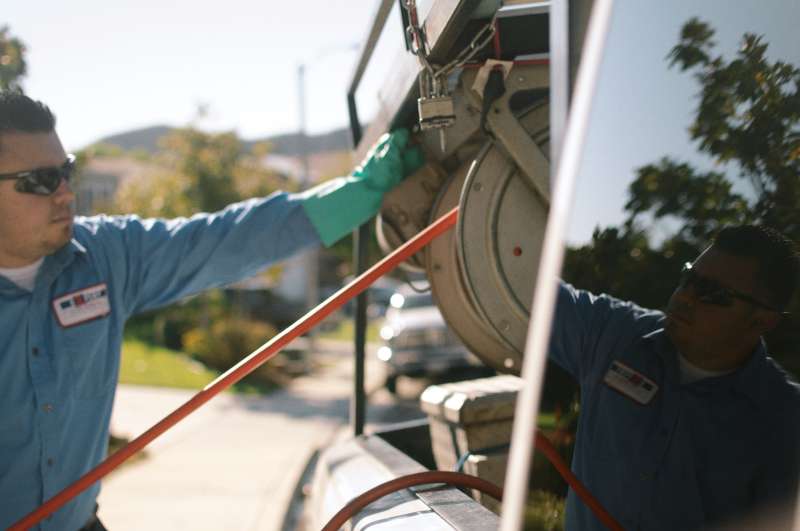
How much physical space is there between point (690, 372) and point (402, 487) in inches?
29.2

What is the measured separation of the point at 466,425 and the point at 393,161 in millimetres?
815

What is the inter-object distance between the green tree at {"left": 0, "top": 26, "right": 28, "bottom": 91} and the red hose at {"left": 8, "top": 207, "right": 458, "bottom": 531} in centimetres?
564

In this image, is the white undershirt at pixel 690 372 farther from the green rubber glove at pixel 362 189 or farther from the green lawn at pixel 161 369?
the green lawn at pixel 161 369

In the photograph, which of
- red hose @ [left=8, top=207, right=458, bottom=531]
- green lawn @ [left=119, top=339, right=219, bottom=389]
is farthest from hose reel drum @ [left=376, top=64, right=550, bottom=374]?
green lawn @ [left=119, top=339, right=219, bottom=389]

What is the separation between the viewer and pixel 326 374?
14.4m

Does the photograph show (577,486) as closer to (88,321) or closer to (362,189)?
(362,189)

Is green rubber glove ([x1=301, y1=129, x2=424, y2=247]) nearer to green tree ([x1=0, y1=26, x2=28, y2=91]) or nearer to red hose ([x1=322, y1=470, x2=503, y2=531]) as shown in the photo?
red hose ([x1=322, y1=470, x2=503, y2=531])

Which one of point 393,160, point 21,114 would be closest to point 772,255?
point 393,160

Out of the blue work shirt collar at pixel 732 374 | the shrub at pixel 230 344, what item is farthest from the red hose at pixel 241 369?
the shrub at pixel 230 344

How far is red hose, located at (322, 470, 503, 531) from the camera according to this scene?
1.55 metres

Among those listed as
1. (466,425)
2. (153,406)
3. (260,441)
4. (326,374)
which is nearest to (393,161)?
(466,425)

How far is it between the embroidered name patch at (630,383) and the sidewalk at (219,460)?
4.82 m

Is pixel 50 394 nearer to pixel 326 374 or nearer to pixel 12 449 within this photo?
pixel 12 449

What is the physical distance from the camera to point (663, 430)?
110cm
